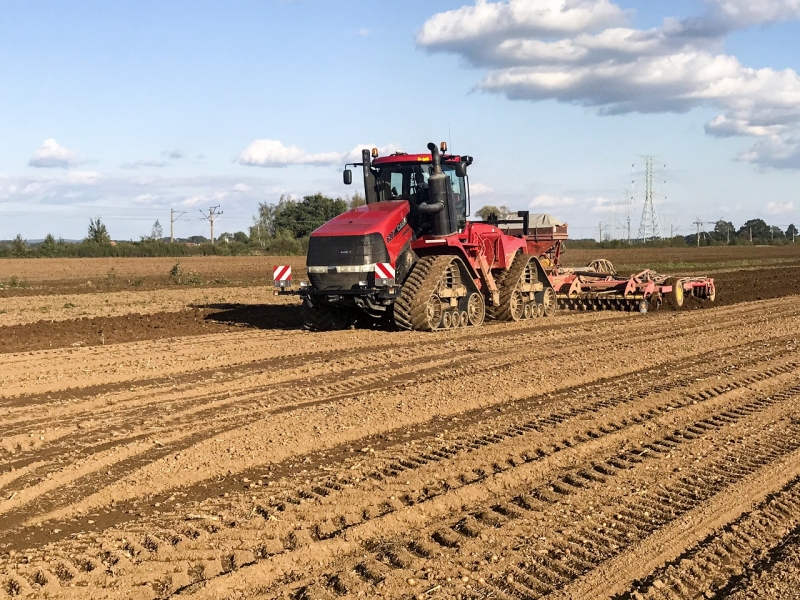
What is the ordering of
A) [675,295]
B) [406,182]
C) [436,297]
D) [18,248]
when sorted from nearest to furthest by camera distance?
[436,297] < [406,182] < [675,295] < [18,248]

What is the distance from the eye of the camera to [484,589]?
14.3 feet

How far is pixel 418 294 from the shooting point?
47.9 feet

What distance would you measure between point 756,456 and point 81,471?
4959mm

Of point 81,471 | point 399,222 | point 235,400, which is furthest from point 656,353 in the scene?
point 81,471

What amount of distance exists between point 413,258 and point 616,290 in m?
5.65

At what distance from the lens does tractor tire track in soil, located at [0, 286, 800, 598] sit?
460 cm

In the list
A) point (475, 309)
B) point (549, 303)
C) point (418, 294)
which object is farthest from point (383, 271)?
point (549, 303)

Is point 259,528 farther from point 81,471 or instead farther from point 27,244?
point 27,244

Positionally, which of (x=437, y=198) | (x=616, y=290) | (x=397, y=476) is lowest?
(x=397, y=476)

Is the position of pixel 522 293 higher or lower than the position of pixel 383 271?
lower

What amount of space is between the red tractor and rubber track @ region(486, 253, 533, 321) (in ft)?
0.06

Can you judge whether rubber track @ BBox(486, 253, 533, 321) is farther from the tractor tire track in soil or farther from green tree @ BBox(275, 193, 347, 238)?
green tree @ BBox(275, 193, 347, 238)

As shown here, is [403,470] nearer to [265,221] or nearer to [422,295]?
[422,295]

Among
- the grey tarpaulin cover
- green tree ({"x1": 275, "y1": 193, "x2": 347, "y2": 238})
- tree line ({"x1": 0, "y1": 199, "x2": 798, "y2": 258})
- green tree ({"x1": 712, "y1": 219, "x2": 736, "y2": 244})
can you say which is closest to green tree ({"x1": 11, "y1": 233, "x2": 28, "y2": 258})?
tree line ({"x1": 0, "y1": 199, "x2": 798, "y2": 258})
